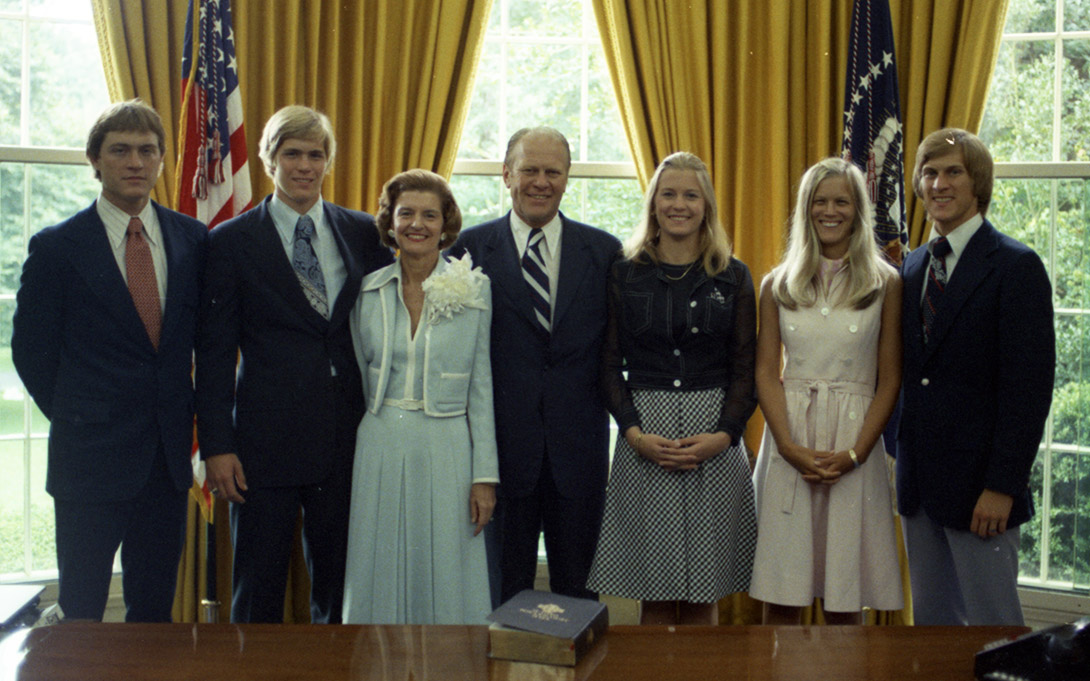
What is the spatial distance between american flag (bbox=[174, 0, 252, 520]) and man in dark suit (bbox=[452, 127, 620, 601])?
100 centimetres

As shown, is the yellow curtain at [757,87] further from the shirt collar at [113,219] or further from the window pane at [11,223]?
the window pane at [11,223]

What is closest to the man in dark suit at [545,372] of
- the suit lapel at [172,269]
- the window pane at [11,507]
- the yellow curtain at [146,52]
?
the suit lapel at [172,269]

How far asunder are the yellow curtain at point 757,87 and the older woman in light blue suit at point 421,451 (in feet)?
4.28

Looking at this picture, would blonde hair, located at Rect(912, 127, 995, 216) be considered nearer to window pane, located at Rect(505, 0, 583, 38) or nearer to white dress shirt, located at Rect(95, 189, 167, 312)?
window pane, located at Rect(505, 0, 583, 38)

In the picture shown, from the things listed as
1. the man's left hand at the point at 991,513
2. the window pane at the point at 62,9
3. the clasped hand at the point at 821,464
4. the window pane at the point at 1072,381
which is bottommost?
the man's left hand at the point at 991,513

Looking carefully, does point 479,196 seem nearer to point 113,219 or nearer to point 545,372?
point 545,372

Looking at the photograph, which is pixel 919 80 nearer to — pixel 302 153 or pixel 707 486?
pixel 707 486

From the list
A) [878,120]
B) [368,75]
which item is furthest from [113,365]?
[878,120]

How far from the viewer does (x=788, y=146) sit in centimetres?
351

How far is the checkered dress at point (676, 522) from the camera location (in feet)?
8.22

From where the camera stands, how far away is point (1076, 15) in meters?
3.53

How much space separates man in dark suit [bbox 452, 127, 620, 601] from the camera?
8.45ft

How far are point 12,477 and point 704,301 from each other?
2.72m

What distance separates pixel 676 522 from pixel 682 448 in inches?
8.0
